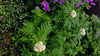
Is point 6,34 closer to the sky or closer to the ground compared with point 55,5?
closer to the ground

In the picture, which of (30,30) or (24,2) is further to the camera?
(24,2)

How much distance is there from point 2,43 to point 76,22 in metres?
2.00

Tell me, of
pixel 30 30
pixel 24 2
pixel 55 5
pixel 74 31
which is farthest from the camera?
pixel 24 2

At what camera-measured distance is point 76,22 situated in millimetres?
2279

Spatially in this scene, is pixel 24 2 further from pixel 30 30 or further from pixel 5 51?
pixel 5 51

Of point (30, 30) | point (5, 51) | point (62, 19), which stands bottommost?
point (5, 51)

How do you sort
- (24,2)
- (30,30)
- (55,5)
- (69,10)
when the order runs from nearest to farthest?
(30,30), (69,10), (55,5), (24,2)

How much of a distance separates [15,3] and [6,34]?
3.12 ft

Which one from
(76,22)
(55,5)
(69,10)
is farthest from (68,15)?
(55,5)

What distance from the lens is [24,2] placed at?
9.73 feet

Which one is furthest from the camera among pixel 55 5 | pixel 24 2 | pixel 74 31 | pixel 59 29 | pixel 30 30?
pixel 24 2

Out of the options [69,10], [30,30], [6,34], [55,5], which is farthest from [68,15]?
[6,34]

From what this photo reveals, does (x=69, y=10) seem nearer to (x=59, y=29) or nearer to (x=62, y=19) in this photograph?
(x=62, y=19)

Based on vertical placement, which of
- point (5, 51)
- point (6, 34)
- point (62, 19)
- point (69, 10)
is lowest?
point (5, 51)
